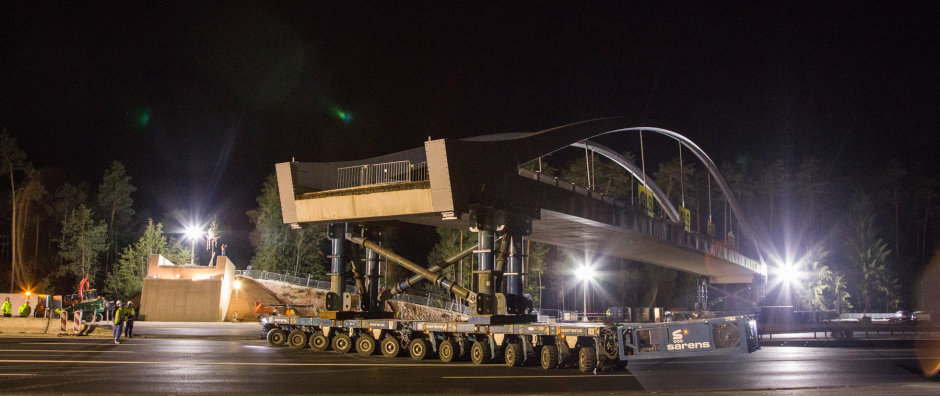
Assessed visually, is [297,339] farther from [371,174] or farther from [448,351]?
[448,351]

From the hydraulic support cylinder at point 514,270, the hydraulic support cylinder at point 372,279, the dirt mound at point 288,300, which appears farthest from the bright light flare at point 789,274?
the hydraulic support cylinder at point 372,279

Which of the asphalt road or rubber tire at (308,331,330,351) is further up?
rubber tire at (308,331,330,351)

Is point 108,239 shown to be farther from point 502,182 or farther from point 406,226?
point 502,182

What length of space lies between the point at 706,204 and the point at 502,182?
71.2 metres

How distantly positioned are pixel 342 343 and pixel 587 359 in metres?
9.96

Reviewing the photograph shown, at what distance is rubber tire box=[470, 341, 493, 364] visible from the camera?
20.9m

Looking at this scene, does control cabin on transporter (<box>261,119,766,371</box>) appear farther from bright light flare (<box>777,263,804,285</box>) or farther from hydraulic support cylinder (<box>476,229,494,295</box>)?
bright light flare (<box>777,263,804,285</box>)

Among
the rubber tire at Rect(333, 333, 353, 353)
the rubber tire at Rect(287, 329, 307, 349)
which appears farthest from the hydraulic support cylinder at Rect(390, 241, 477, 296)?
the rubber tire at Rect(287, 329, 307, 349)

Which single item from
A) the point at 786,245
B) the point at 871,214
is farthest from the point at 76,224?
the point at 871,214

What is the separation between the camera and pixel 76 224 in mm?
76750

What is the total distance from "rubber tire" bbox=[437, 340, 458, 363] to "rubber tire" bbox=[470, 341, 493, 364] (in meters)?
0.65

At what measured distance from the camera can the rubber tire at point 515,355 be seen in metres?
20.0

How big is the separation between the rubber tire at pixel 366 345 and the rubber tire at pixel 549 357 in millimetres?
6703

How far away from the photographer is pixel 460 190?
23641mm
